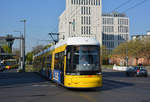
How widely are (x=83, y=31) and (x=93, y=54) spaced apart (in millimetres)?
99552

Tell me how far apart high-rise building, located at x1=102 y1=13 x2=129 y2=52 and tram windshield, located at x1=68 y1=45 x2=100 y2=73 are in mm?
119869

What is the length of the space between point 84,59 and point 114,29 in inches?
4864

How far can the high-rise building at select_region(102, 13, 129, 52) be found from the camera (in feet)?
441

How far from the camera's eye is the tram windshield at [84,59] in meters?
14.3

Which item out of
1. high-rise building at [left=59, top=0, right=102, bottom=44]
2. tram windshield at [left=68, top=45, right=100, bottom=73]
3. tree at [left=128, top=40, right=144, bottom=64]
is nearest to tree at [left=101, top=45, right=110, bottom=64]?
high-rise building at [left=59, top=0, right=102, bottom=44]

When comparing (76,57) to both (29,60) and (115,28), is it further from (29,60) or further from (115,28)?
(115,28)

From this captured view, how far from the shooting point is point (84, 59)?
1436cm

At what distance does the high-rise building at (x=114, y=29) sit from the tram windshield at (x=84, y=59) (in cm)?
11987

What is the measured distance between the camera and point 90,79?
46.5ft

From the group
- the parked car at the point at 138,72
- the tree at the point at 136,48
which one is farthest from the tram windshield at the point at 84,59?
the tree at the point at 136,48

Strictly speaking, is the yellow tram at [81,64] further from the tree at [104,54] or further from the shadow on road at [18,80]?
the tree at [104,54]

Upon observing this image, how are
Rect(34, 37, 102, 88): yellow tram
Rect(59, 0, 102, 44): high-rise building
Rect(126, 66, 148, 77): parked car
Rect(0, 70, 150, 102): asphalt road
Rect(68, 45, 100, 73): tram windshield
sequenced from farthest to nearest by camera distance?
Rect(59, 0, 102, 44): high-rise building
Rect(126, 66, 148, 77): parked car
Rect(68, 45, 100, 73): tram windshield
Rect(34, 37, 102, 88): yellow tram
Rect(0, 70, 150, 102): asphalt road

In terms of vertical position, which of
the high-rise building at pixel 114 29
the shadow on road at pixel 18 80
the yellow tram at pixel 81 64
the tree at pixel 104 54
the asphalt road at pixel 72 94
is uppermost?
the high-rise building at pixel 114 29

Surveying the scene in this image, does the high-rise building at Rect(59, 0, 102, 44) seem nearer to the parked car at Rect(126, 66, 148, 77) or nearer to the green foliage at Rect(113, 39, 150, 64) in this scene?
the green foliage at Rect(113, 39, 150, 64)
